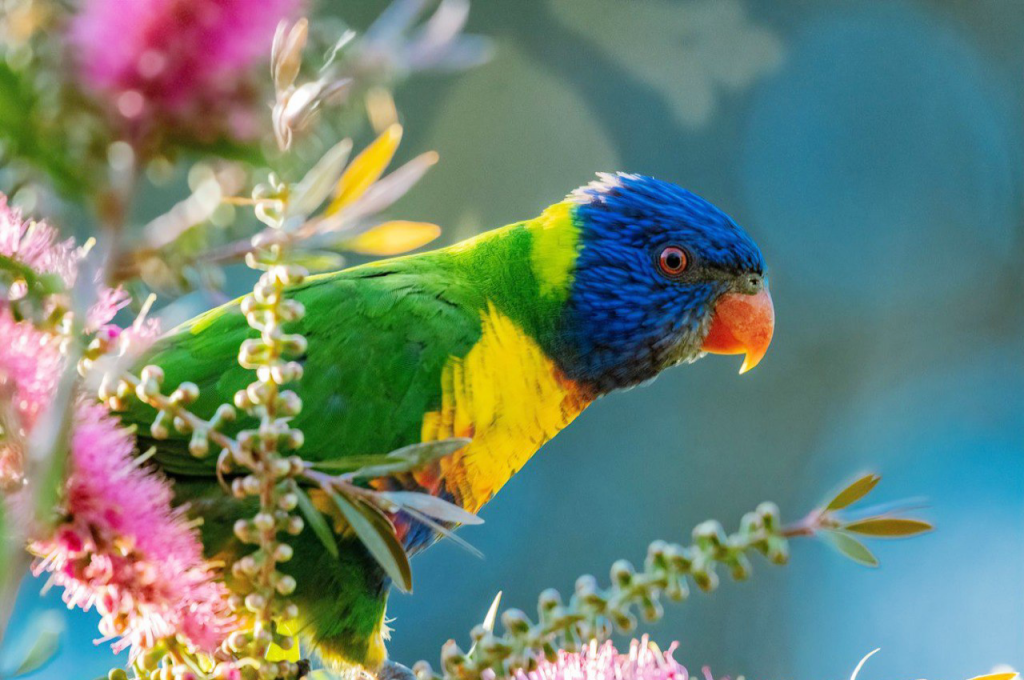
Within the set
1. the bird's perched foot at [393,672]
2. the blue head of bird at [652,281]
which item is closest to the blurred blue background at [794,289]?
the blue head of bird at [652,281]

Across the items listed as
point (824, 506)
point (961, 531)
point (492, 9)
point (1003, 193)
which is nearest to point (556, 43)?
point (492, 9)

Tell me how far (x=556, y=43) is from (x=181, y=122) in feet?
A: 18.8

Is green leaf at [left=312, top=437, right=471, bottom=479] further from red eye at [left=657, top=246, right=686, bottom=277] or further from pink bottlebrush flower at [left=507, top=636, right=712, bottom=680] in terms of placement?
red eye at [left=657, top=246, right=686, bottom=277]

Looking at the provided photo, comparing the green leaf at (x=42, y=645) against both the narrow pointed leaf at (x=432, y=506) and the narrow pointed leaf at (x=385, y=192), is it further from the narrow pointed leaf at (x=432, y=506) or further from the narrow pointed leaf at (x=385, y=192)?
the narrow pointed leaf at (x=385, y=192)

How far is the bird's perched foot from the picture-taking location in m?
1.18

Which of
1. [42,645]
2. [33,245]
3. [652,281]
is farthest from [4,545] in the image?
[652,281]

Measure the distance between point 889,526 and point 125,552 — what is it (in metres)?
0.39

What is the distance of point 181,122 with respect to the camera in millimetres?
332

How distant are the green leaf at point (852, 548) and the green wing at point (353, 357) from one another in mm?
669

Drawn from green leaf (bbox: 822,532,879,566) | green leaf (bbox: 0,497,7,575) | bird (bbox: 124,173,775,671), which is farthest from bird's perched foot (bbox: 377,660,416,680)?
green leaf (bbox: 0,497,7,575)

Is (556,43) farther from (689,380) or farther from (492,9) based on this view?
(689,380)

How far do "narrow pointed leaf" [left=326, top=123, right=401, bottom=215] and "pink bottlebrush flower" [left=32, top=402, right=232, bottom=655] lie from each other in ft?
0.51

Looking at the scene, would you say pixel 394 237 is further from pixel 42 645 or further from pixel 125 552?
pixel 42 645

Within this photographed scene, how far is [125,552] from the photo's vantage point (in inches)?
18.8
